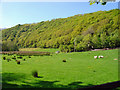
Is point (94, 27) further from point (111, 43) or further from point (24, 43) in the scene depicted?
point (24, 43)

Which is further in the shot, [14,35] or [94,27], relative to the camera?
[14,35]

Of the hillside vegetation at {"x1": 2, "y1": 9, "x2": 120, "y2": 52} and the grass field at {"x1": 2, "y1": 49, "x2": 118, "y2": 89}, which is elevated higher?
the hillside vegetation at {"x1": 2, "y1": 9, "x2": 120, "y2": 52}

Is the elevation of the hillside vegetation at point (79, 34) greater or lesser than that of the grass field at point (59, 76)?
greater

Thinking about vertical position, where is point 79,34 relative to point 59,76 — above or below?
above

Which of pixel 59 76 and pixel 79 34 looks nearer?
pixel 59 76

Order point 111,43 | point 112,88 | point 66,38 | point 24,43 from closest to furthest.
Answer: point 112,88, point 111,43, point 66,38, point 24,43

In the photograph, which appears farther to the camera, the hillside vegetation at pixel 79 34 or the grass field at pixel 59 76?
the hillside vegetation at pixel 79 34

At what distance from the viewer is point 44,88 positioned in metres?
6.54

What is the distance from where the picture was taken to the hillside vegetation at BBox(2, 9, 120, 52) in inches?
1481

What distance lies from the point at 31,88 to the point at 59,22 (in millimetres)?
80247

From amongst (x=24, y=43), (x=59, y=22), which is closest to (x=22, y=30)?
(x=24, y=43)

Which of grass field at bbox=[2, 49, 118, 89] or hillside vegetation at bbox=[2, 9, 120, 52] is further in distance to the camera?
hillside vegetation at bbox=[2, 9, 120, 52]

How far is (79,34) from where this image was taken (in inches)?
2120

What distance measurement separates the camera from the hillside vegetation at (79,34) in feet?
123
